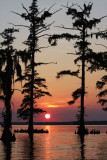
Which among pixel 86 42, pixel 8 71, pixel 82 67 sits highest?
pixel 86 42

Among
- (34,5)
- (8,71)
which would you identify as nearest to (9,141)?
(8,71)

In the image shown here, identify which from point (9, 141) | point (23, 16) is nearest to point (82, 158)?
point (9, 141)

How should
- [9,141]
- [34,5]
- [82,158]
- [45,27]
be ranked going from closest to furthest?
[82,158] < [9,141] < [45,27] < [34,5]

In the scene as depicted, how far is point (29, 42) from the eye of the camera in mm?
51625

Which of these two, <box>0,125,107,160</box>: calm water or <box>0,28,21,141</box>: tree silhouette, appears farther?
<box>0,28,21,141</box>: tree silhouette

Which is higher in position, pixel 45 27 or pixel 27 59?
pixel 45 27

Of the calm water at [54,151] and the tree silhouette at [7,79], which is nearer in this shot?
the calm water at [54,151]

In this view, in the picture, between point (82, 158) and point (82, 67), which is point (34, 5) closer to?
point (82, 67)

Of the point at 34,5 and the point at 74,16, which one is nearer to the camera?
the point at 74,16

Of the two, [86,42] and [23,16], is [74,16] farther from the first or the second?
[23,16]

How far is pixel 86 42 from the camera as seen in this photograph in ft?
151

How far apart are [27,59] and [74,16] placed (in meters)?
19.0

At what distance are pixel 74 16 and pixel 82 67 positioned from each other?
6.58 m

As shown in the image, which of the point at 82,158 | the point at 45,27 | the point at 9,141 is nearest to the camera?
the point at 82,158
